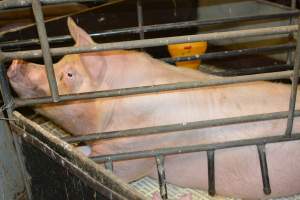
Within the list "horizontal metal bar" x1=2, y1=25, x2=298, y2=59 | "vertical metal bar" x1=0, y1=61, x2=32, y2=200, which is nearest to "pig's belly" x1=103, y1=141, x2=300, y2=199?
"vertical metal bar" x1=0, y1=61, x2=32, y2=200

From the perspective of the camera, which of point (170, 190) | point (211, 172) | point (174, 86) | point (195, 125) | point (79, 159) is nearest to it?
point (79, 159)

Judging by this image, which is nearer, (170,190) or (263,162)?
(263,162)

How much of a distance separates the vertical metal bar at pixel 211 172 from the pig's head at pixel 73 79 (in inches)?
15.5

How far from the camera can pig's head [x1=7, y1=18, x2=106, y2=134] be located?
1445 millimetres

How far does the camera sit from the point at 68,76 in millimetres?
1445

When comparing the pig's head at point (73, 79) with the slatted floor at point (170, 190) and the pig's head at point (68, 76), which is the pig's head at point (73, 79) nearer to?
the pig's head at point (68, 76)

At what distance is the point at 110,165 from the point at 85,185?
0.35 m

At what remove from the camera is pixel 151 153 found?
4.48ft

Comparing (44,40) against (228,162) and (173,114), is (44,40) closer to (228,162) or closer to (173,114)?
(173,114)

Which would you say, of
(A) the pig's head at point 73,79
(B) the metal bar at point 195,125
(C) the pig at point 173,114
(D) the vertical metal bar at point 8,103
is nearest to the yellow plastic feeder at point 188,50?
(C) the pig at point 173,114

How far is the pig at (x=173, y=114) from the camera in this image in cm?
140

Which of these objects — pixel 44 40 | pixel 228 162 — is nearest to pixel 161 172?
pixel 228 162

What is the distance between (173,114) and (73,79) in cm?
36

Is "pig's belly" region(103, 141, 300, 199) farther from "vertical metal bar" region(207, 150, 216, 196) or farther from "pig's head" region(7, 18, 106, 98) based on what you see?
"pig's head" region(7, 18, 106, 98)
